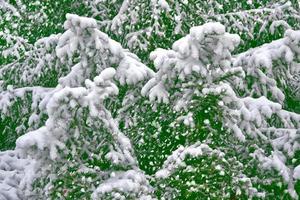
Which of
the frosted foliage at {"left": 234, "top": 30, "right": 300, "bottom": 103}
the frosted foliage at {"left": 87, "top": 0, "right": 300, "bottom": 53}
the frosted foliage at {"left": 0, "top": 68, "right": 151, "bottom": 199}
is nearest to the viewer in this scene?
the frosted foliage at {"left": 0, "top": 68, "right": 151, "bottom": 199}

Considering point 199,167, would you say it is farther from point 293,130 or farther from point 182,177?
point 293,130

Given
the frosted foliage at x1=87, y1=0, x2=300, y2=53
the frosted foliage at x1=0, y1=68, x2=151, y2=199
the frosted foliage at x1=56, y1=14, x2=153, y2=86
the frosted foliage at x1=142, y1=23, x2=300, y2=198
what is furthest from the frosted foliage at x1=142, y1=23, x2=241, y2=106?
the frosted foliage at x1=87, y1=0, x2=300, y2=53

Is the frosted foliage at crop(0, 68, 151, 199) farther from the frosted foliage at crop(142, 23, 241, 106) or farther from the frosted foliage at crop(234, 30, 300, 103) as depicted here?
the frosted foliage at crop(234, 30, 300, 103)

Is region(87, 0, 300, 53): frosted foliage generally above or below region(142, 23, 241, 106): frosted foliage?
below

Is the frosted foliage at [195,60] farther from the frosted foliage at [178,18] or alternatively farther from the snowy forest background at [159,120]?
the frosted foliage at [178,18]

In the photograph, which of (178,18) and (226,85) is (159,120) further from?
(178,18)

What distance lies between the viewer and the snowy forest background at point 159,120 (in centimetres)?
434

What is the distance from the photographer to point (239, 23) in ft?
21.6

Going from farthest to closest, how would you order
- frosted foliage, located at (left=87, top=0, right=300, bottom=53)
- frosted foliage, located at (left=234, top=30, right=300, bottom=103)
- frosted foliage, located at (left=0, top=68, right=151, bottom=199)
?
frosted foliage, located at (left=87, top=0, right=300, bottom=53) → frosted foliage, located at (left=234, top=30, right=300, bottom=103) → frosted foliage, located at (left=0, top=68, right=151, bottom=199)

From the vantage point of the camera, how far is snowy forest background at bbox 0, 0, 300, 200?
4.34 metres

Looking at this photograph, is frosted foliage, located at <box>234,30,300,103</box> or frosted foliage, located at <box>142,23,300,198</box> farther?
frosted foliage, located at <box>234,30,300,103</box>

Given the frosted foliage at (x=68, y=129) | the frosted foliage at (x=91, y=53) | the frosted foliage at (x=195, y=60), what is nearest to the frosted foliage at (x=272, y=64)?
the frosted foliage at (x=195, y=60)

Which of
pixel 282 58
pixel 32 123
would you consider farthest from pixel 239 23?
pixel 32 123

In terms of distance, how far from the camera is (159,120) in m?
5.02
